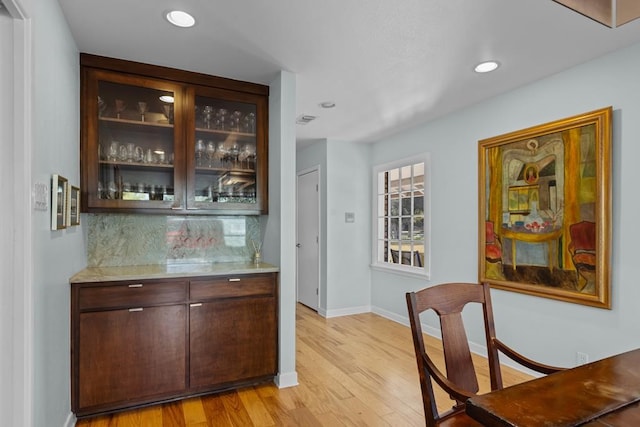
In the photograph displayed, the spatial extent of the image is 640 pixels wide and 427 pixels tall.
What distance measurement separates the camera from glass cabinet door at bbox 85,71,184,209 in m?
2.56

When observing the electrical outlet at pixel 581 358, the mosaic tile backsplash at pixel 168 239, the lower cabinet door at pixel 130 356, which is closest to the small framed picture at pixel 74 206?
the mosaic tile backsplash at pixel 168 239

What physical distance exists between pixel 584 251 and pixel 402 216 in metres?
2.18

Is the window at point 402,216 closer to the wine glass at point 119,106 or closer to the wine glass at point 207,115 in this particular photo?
the wine glass at point 207,115

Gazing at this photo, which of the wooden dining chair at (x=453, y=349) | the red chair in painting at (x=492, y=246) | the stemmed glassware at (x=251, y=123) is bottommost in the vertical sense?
the wooden dining chair at (x=453, y=349)

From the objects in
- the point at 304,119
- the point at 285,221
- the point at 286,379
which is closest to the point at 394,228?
the point at 304,119

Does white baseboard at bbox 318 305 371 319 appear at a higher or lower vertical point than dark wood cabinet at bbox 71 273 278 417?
lower

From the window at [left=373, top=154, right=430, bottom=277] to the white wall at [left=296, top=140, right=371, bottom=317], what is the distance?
0.19 meters

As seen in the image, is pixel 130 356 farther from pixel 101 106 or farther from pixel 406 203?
pixel 406 203

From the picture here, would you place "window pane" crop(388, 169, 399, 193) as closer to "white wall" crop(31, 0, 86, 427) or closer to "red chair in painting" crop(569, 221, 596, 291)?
"red chair in painting" crop(569, 221, 596, 291)

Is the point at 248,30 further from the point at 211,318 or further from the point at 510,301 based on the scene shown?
the point at 510,301

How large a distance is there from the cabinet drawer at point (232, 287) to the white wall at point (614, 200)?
205cm

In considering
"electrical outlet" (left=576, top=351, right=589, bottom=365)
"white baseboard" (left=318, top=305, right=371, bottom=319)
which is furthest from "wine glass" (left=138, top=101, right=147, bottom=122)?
"electrical outlet" (left=576, top=351, right=589, bottom=365)

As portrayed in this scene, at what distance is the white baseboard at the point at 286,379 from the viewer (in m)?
2.77

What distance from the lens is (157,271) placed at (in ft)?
8.52
